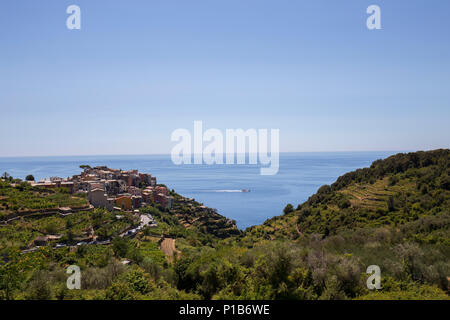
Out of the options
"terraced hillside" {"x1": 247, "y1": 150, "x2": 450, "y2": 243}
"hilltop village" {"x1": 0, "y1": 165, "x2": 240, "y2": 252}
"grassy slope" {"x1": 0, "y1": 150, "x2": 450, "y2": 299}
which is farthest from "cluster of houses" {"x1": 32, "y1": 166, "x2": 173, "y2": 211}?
"terraced hillside" {"x1": 247, "y1": 150, "x2": 450, "y2": 243}

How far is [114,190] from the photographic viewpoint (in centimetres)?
4241

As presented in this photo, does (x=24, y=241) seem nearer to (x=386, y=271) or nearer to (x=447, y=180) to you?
(x=386, y=271)

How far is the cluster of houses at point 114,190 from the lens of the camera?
3281cm

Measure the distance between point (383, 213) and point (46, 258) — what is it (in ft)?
86.5

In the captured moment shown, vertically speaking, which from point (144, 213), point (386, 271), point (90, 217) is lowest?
point (144, 213)

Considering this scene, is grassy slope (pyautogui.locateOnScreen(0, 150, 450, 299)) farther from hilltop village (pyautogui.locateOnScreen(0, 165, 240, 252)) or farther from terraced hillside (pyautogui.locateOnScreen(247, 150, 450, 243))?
hilltop village (pyautogui.locateOnScreen(0, 165, 240, 252))

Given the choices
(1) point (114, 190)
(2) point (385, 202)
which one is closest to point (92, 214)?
(1) point (114, 190)

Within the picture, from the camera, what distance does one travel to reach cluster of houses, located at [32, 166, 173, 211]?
108ft

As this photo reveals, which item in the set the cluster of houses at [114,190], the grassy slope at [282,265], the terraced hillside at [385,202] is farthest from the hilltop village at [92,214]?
the terraced hillside at [385,202]

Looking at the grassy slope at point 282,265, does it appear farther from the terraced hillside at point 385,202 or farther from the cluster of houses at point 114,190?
the cluster of houses at point 114,190

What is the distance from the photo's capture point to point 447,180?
25.6 meters

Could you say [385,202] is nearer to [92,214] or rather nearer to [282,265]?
[282,265]
